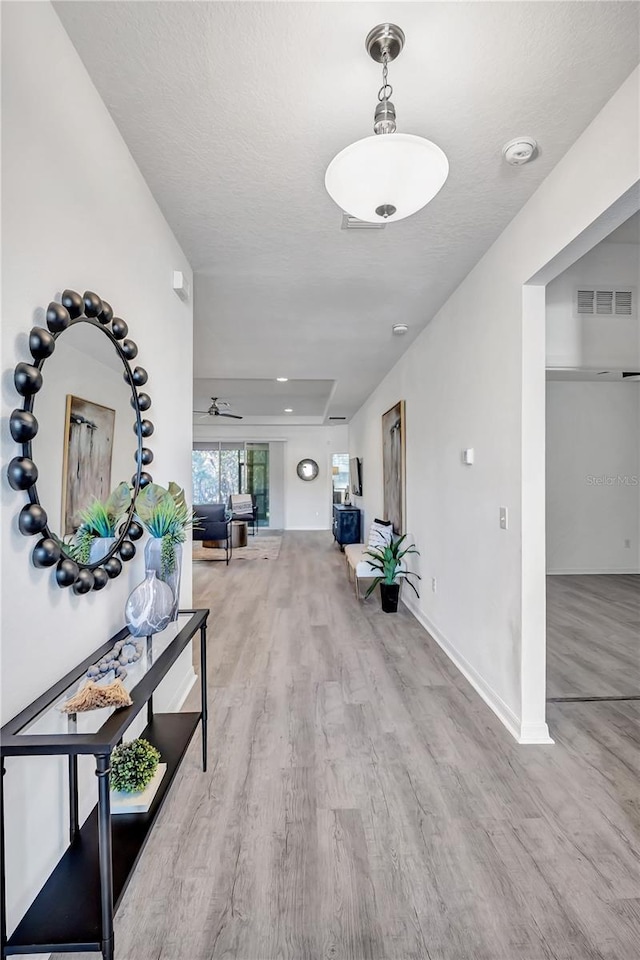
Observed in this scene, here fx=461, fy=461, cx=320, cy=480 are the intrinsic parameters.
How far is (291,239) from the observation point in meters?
2.47

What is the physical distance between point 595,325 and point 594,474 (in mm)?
3512

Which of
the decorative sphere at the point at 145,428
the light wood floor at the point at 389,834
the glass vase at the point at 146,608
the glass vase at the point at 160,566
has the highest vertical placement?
the decorative sphere at the point at 145,428

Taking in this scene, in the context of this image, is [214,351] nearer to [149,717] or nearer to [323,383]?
[323,383]

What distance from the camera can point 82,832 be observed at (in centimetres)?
141

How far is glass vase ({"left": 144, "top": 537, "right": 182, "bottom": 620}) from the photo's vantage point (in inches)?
Answer: 68.6

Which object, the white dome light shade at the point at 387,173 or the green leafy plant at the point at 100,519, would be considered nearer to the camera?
the white dome light shade at the point at 387,173

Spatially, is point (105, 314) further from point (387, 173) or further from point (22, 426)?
point (387, 173)

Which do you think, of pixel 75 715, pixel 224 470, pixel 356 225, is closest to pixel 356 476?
pixel 224 470

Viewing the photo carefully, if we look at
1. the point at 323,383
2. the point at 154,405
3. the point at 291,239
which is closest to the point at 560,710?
the point at 154,405

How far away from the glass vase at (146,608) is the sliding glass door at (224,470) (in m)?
9.17

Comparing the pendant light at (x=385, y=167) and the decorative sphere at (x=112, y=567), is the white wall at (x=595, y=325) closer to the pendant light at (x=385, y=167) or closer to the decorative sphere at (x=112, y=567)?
the pendant light at (x=385, y=167)

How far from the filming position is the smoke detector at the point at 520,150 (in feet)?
5.78

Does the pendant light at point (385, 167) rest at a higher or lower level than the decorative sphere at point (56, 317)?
higher

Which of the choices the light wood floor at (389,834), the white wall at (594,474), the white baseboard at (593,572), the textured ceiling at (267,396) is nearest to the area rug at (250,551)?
the textured ceiling at (267,396)
